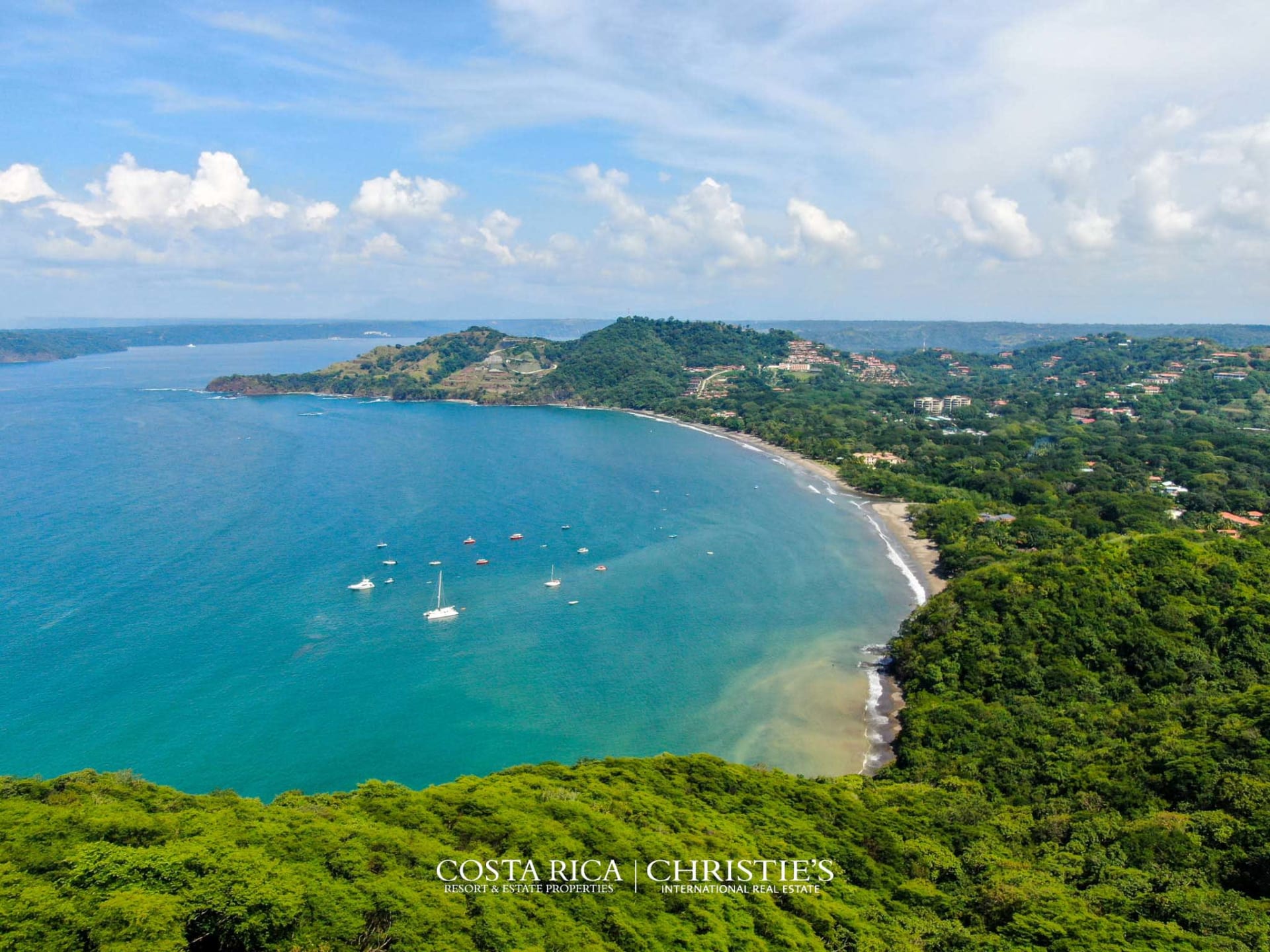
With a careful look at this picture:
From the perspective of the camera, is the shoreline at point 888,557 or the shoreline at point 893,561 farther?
the shoreline at point 888,557

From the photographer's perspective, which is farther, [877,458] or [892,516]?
[877,458]

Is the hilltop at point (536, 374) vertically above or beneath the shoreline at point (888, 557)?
above

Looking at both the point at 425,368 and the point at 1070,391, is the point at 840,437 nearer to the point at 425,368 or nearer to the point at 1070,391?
the point at 1070,391

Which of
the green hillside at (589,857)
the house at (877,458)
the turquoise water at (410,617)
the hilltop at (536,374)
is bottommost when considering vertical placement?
the turquoise water at (410,617)

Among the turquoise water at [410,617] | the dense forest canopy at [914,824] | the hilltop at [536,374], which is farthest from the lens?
the hilltop at [536,374]

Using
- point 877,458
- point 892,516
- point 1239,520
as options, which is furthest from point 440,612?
point 877,458

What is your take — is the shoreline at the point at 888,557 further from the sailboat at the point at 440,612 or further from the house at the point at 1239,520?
the sailboat at the point at 440,612

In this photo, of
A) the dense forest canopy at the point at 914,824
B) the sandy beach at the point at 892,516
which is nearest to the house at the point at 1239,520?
the dense forest canopy at the point at 914,824

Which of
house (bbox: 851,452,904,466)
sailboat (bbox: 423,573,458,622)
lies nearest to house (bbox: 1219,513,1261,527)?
house (bbox: 851,452,904,466)

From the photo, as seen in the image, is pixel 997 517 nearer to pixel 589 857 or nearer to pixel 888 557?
pixel 888 557
